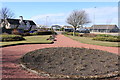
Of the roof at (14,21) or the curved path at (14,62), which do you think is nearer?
the curved path at (14,62)

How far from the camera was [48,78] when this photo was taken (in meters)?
4.86

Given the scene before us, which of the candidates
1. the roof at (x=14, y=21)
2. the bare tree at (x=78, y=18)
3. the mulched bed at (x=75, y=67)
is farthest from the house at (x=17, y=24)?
the mulched bed at (x=75, y=67)

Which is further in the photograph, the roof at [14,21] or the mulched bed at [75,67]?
the roof at [14,21]

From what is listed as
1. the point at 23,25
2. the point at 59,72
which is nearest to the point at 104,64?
the point at 59,72

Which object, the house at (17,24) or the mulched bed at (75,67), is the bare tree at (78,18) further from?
the mulched bed at (75,67)

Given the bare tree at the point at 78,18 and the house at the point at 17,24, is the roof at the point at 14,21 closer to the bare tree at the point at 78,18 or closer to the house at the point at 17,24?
the house at the point at 17,24

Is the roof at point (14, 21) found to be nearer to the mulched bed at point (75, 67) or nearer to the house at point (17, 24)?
the house at point (17, 24)

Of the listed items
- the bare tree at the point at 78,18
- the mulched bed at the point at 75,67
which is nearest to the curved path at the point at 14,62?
the mulched bed at the point at 75,67

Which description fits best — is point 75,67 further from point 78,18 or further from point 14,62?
point 78,18

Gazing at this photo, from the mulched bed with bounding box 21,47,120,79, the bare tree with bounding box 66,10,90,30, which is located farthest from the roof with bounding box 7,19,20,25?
the mulched bed with bounding box 21,47,120,79

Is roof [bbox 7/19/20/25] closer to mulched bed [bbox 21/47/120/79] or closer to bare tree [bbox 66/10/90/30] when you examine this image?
bare tree [bbox 66/10/90/30]

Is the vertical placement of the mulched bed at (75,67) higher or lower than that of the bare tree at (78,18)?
lower

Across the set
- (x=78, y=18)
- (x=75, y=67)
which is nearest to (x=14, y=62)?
(x=75, y=67)

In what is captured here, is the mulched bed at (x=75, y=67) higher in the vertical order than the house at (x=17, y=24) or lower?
lower
